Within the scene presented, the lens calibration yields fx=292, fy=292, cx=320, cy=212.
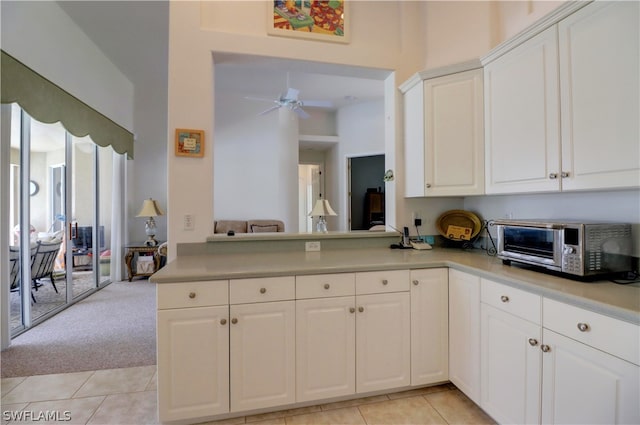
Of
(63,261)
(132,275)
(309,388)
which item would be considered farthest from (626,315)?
(132,275)

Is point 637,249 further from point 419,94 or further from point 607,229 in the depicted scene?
point 419,94

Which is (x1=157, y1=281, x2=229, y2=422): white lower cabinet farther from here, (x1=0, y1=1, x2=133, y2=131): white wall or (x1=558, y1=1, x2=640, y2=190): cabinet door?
(x1=0, y1=1, x2=133, y2=131): white wall

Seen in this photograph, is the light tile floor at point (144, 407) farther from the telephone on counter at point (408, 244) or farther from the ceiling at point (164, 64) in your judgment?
the ceiling at point (164, 64)

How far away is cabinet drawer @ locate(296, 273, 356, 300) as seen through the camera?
5.43ft

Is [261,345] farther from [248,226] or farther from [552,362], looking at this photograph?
[248,226]

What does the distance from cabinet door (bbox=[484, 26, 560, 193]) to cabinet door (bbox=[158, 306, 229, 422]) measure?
1.91 meters

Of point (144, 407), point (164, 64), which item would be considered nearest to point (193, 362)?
point (144, 407)

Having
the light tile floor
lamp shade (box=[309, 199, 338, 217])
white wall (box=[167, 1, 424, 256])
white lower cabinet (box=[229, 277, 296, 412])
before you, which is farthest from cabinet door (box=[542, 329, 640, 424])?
lamp shade (box=[309, 199, 338, 217])

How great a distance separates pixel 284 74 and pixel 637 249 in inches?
181

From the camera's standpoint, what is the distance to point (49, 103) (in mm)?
2973

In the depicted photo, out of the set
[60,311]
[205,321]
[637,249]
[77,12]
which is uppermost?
[77,12]

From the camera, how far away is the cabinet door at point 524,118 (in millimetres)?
1601

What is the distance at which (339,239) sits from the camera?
2.40 meters

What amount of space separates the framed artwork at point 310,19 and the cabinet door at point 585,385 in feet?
8.01
